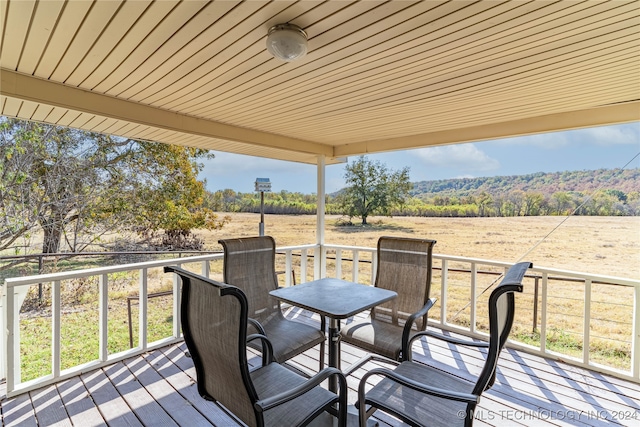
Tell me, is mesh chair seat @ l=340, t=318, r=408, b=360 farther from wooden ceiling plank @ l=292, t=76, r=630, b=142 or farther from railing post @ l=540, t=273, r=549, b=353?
wooden ceiling plank @ l=292, t=76, r=630, b=142

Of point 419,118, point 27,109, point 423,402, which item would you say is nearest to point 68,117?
point 27,109

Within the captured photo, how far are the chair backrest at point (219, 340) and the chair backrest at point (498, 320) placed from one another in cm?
107

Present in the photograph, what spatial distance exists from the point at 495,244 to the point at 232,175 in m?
6.91

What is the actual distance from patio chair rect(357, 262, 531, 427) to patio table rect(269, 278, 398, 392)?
1.50 feet

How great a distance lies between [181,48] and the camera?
6.00 feet

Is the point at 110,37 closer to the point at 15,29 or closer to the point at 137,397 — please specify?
the point at 15,29

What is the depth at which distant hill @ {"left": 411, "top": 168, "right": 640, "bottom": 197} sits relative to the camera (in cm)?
513

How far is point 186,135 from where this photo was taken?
11.4ft

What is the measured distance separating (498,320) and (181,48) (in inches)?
90.7

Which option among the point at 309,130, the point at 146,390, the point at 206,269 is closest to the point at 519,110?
the point at 309,130

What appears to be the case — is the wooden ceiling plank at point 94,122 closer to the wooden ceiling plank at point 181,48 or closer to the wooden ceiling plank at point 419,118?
the wooden ceiling plank at point 181,48

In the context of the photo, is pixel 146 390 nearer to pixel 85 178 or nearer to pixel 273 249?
pixel 273 249

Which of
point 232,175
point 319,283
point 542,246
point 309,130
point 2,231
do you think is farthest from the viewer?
point 232,175

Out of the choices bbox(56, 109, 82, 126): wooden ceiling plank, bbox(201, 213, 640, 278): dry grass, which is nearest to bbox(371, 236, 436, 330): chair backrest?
bbox(56, 109, 82, 126): wooden ceiling plank
